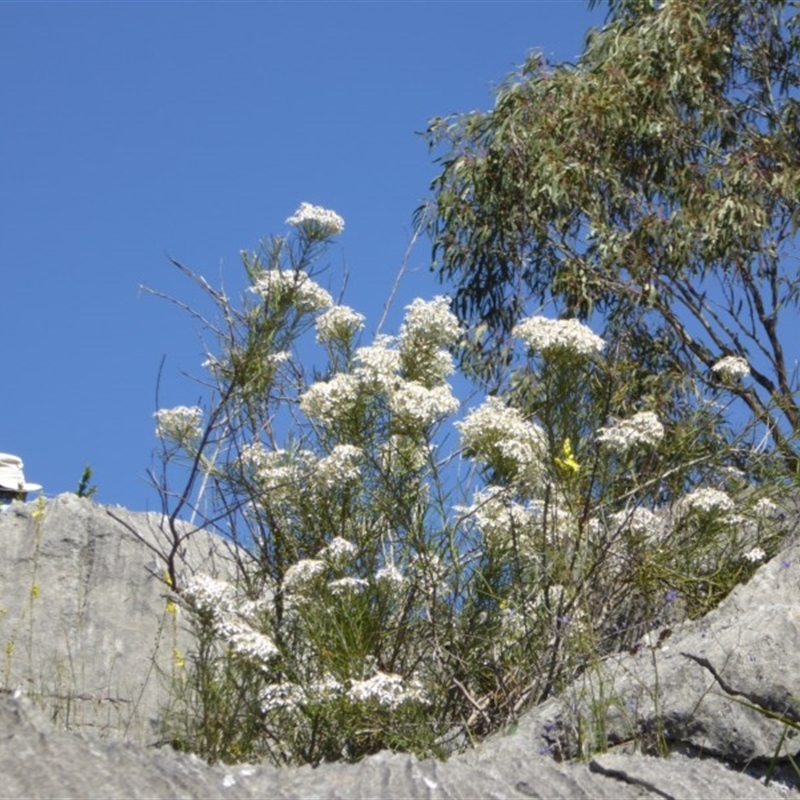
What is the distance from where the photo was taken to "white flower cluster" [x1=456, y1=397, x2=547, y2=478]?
4641mm

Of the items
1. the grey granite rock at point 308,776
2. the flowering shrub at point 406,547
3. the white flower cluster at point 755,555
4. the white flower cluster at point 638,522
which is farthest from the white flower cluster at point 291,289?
the grey granite rock at point 308,776

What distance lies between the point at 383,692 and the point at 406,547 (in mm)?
618

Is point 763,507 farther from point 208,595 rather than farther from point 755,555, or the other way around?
point 208,595

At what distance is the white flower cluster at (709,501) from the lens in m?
A: 4.98

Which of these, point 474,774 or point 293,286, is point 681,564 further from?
point 474,774

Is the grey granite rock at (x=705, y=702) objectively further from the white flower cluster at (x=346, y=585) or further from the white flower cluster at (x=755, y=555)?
the white flower cluster at (x=755, y=555)

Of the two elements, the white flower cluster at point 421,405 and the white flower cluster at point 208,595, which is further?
the white flower cluster at point 421,405

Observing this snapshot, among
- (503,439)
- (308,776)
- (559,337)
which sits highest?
(559,337)

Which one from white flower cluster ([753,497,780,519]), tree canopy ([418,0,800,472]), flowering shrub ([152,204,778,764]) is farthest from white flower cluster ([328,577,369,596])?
tree canopy ([418,0,800,472])

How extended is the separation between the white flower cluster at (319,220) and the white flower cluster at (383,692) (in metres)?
1.41

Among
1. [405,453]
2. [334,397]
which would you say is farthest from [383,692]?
[334,397]

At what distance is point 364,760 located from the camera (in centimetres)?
248

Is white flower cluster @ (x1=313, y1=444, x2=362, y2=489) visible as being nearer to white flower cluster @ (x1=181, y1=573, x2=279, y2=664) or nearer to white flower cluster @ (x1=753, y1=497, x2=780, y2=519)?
white flower cluster @ (x1=181, y1=573, x2=279, y2=664)

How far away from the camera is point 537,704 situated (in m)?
4.28
